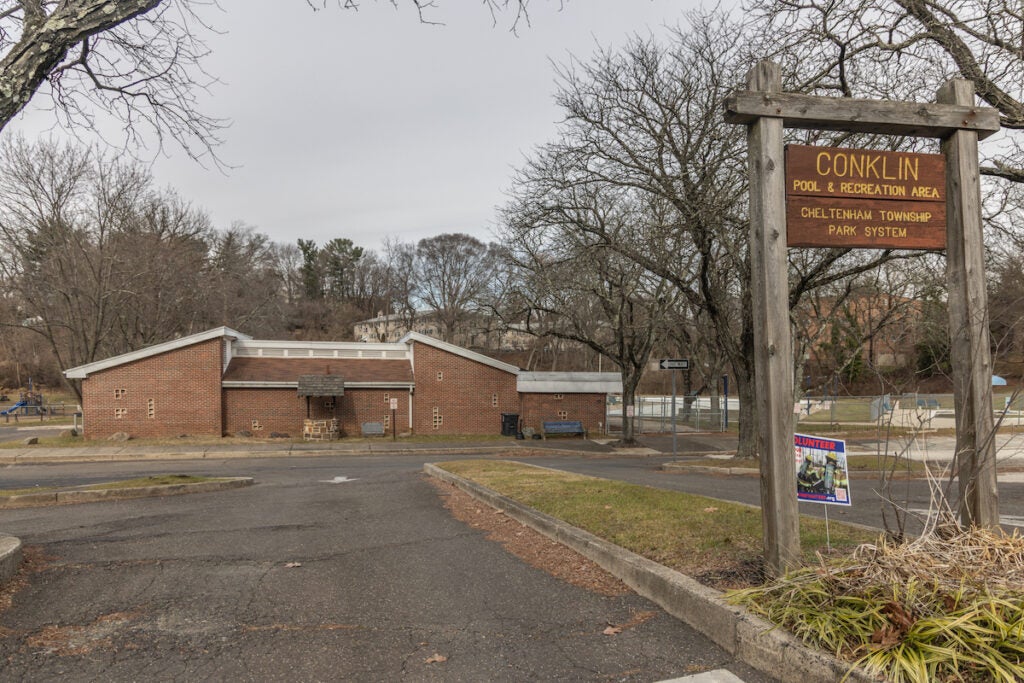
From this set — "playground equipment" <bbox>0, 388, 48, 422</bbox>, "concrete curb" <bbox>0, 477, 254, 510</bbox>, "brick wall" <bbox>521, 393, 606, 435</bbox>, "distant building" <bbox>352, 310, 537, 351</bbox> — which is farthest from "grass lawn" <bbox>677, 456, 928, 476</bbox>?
"distant building" <bbox>352, 310, 537, 351</bbox>

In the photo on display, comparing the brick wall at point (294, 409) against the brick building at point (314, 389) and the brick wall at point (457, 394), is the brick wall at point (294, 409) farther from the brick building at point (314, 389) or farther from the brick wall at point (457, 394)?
the brick wall at point (457, 394)

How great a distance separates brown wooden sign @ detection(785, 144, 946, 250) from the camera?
5441 millimetres

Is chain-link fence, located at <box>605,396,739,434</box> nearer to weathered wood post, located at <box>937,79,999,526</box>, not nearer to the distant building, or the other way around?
the distant building

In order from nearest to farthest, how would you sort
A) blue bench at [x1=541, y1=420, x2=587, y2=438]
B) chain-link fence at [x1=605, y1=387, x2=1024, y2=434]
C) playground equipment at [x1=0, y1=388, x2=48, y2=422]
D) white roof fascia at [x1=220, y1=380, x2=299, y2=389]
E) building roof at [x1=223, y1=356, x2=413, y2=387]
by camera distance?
white roof fascia at [x1=220, y1=380, x2=299, y2=389]
building roof at [x1=223, y1=356, x2=413, y2=387]
blue bench at [x1=541, y1=420, x2=587, y2=438]
chain-link fence at [x1=605, y1=387, x2=1024, y2=434]
playground equipment at [x1=0, y1=388, x2=48, y2=422]

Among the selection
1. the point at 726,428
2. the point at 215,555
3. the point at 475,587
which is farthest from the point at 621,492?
the point at 726,428

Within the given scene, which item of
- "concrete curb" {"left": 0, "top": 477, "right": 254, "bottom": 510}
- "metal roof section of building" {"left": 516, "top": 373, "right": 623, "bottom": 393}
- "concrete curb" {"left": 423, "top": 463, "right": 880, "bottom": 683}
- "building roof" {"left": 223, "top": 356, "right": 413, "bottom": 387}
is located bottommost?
"concrete curb" {"left": 0, "top": 477, "right": 254, "bottom": 510}

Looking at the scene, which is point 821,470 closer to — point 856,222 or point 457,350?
point 856,222

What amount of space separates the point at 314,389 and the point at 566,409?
12.8m

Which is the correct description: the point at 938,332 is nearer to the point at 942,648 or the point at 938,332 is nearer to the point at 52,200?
the point at 942,648

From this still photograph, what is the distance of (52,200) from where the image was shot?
32.5 metres

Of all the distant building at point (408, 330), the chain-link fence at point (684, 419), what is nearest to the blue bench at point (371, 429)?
the chain-link fence at point (684, 419)

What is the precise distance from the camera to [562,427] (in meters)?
36.0

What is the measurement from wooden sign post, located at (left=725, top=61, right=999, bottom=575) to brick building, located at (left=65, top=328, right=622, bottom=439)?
2947 centimetres

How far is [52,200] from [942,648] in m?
37.8
